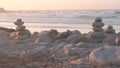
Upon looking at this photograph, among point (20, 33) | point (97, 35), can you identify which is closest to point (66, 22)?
point (20, 33)

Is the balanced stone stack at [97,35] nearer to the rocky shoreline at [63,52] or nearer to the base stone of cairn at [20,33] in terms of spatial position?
the rocky shoreline at [63,52]

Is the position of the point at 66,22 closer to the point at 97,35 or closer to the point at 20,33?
the point at 20,33

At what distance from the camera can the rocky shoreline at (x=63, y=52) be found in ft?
37.2

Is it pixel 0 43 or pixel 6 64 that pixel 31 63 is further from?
pixel 0 43

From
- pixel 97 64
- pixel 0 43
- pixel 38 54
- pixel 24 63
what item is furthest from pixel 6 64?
pixel 0 43

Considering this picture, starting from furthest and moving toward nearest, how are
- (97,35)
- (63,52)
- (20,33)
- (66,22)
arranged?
1. (66,22)
2. (20,33)
3. (97,35)
4. (63,52)

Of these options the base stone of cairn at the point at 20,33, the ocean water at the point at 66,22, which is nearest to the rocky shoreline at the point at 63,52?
the base stone of cairn at the point at 20,33

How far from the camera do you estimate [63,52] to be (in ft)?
45.3

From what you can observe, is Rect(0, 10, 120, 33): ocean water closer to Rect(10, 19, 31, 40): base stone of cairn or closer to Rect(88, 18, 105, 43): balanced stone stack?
Rect(10, 19, 31, 40): base stone of cairn

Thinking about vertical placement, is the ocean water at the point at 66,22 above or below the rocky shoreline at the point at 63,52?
above

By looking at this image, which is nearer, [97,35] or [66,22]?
[97,35]

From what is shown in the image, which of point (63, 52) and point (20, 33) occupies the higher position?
point (20, 33)

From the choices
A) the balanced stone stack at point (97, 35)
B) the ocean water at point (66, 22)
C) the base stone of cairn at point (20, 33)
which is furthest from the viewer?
the ocean water at point (66, 22)

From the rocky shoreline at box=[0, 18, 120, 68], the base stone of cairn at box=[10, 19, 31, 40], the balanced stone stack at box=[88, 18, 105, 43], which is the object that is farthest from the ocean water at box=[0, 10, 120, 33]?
the rocky shoreline at box=[0, 18, 120, 68]
